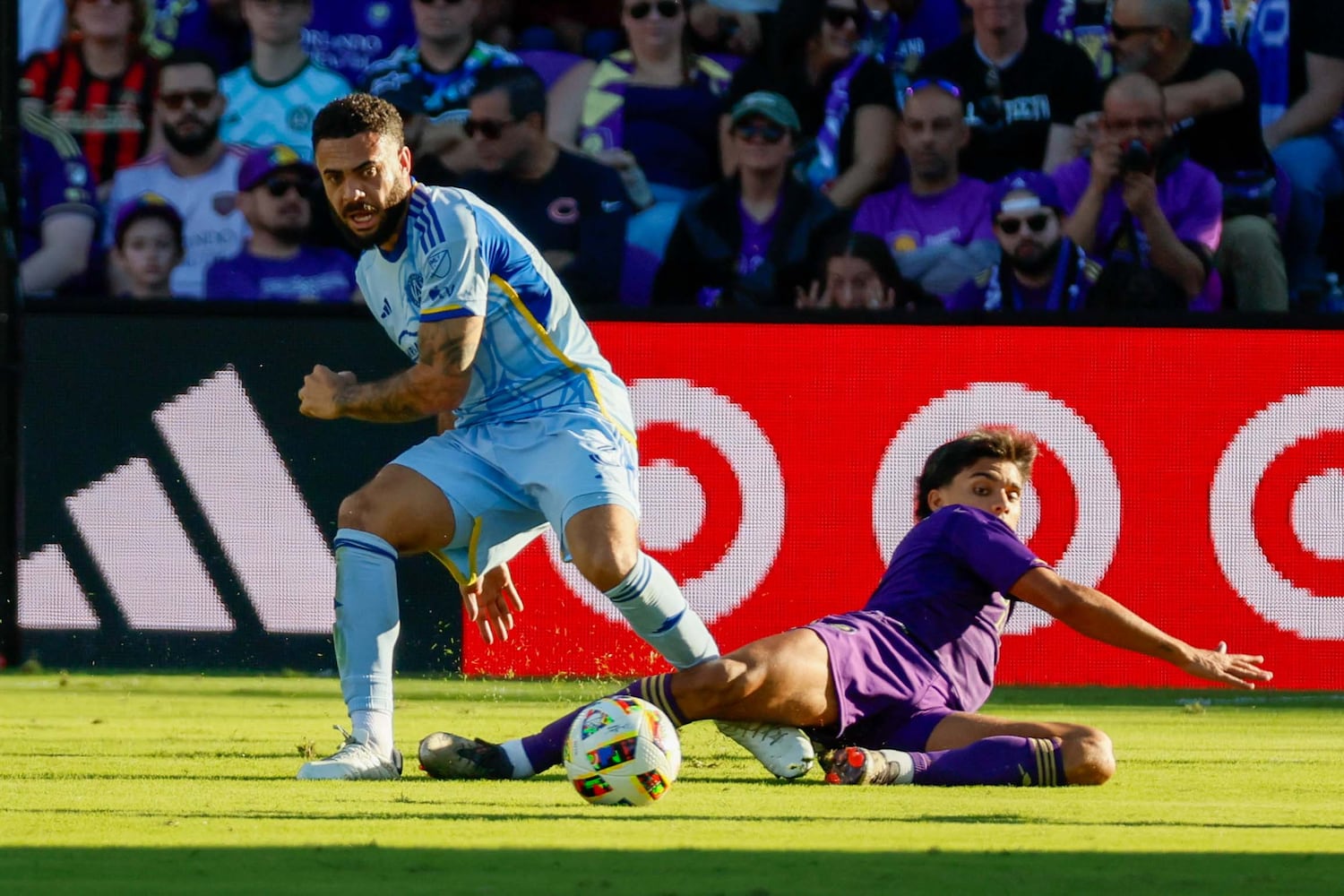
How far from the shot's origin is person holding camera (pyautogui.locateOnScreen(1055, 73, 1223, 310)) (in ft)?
32.9

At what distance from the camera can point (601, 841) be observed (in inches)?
171

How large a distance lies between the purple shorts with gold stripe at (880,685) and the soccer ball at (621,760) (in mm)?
730

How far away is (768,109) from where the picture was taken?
34.1ft

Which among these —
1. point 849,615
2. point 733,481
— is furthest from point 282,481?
point 849,615

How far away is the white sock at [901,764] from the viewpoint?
563 centimetres

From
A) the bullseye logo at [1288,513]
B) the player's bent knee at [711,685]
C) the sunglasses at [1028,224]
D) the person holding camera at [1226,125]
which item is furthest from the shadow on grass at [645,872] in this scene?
the person holding camera at [1226,125]

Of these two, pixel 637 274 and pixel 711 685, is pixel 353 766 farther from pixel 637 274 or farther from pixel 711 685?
pixel 637 274

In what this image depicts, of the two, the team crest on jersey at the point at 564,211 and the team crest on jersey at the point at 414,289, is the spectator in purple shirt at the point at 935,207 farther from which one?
the team crest on jersey at the point at 414,289

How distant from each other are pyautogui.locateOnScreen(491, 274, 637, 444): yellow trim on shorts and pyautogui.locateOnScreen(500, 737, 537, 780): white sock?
957 millimetres

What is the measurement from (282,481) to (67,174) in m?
2.06

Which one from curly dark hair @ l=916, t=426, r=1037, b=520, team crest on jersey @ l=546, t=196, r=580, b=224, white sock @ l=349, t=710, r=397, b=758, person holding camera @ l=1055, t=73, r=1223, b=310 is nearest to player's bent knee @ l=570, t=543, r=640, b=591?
white sock @ l=349, t=710, r=397, b=758

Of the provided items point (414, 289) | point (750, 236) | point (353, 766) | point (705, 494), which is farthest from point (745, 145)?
point (353, 766)

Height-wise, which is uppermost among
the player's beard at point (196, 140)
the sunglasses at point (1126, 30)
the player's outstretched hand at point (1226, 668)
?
the sunglasses at point (1126, 30)

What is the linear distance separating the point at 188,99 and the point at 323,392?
5.28 m
